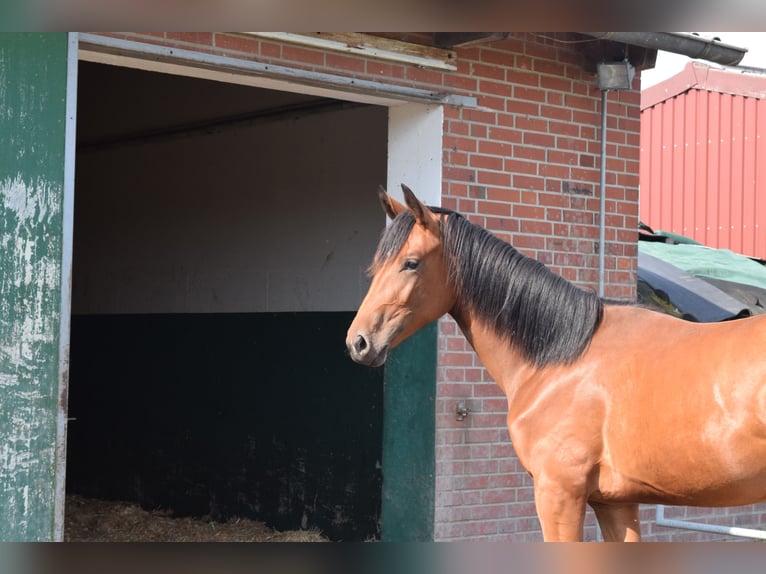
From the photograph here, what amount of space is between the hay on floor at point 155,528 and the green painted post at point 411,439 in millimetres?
1406

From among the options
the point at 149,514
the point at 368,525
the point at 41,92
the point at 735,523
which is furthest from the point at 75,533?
the point at 735,523

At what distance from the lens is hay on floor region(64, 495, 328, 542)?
674 cm

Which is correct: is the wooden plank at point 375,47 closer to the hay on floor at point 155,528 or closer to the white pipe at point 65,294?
the white pipe at point 65,294

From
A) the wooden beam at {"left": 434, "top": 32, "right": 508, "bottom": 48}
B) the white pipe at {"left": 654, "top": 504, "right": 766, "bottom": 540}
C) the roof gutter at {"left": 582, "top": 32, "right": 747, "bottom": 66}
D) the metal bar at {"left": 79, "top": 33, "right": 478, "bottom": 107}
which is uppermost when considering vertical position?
the roof gutter at {"left": 582, "top": 32, "right": 747, "bottom": 66}

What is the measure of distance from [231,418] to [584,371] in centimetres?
435

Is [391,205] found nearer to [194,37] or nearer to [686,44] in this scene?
[194,37]

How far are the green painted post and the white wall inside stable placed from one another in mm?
1667

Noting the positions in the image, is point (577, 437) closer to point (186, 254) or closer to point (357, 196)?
point (357, 196)

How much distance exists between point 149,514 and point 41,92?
4.59 meters

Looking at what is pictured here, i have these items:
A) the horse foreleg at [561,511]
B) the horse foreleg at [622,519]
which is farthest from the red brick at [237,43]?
the horse foreleg at [622,519]

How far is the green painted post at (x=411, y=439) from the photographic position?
197 inches

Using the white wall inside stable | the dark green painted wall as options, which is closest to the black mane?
the dark green painted wall

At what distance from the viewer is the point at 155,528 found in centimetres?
720

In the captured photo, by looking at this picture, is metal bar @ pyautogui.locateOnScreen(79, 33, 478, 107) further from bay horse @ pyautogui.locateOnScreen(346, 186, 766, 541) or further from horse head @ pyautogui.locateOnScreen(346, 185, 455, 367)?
horse head @ pyautogui.locateOnScreen(346, 185, 455, 367)
